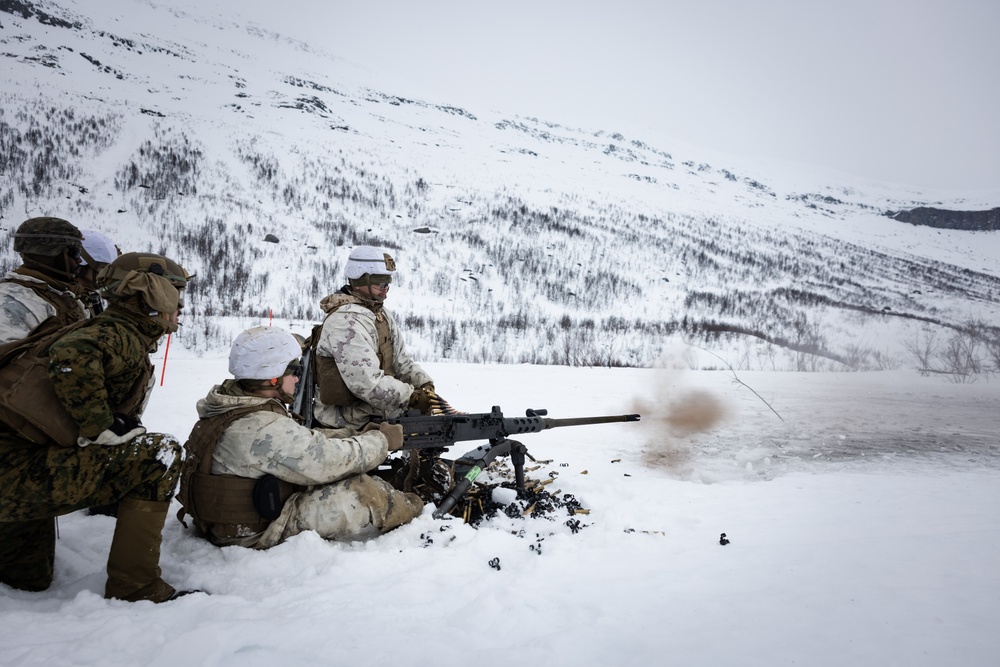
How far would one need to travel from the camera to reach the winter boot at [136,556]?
7.49ft

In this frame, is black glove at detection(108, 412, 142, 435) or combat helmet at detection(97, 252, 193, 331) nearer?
black glove at detection(108, 412, 142, 435)

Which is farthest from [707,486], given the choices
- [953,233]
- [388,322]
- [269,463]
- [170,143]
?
[953,233]


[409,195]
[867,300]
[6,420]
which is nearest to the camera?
[6,420]

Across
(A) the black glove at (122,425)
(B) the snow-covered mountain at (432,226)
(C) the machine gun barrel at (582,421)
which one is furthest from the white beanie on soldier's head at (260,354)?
(B) the snow-covered mountain at (432,226)

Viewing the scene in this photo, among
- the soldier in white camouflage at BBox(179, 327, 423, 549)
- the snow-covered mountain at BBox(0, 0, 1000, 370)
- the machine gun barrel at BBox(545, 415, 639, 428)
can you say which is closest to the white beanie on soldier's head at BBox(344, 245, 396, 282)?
the soldier in white camouflage at BBox(179, 327, 423, 549)

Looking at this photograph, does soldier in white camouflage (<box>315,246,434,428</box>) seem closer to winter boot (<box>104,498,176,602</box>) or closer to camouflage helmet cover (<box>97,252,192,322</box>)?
camouflage helmet cover (<box>97,252,192,322</box>)

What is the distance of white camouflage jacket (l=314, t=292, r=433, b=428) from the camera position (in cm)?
378

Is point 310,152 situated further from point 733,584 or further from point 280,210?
point 733,584

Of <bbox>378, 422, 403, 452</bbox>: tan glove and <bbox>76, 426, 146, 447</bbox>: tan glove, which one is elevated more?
<bbox>76, 426, 146, 447</bbox>: tan glove

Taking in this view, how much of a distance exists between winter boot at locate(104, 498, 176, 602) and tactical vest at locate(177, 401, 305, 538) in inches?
13.5

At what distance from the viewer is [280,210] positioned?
2183 centimetres

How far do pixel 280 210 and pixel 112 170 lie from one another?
22.4ft

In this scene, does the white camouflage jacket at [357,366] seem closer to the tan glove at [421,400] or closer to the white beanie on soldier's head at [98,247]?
→ the tan glove at [421,400]

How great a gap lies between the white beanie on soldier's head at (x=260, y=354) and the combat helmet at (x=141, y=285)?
1.14 feet
